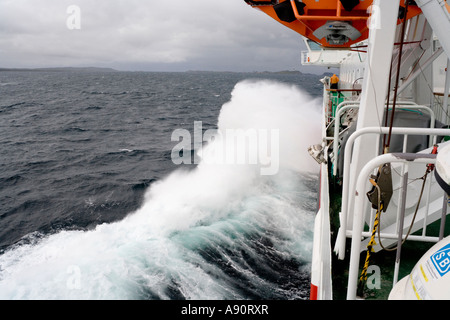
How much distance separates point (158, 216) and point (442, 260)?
756 cm

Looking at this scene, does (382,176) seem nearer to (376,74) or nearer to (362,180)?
(362,180)

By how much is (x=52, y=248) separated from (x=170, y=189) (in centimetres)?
450

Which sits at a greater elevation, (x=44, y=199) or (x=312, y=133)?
(x=312, y=133)

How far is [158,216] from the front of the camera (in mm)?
8703

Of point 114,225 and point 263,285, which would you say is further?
point 114,225

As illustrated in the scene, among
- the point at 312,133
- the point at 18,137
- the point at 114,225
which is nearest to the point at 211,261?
the point at 114,225

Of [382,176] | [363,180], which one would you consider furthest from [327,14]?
[363,180]

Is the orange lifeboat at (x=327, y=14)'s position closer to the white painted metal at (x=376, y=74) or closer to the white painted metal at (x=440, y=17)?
the white painted metal at (x=376, y=74)

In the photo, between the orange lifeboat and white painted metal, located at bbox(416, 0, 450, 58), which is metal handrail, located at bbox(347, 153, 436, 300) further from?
the orange lifeboat

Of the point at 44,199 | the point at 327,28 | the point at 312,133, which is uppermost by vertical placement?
the point at 327,28

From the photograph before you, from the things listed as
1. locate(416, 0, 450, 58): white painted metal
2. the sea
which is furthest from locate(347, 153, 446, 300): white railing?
the sea

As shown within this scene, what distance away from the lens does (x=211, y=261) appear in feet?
22.1

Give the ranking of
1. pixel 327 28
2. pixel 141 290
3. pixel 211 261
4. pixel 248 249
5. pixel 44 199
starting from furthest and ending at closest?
pixel 44 199, pixel 248 249, pixel 211 261, pixel 141 290, pixel 327 28
